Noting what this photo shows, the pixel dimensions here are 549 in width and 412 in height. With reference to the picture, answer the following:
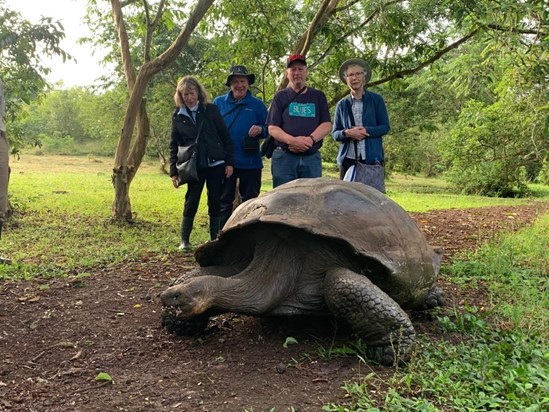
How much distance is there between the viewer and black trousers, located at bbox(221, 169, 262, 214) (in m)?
5.57

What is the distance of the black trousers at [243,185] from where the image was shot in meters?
5.57

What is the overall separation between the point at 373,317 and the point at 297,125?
7.64ft

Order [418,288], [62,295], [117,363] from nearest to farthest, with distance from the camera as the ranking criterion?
[117,363] < [418,288] < [62,295]

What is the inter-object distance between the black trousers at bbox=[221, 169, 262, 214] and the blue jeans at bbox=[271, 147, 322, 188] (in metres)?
0.66

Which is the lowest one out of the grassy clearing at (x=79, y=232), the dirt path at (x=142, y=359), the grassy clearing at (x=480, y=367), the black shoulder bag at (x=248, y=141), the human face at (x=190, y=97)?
the grassy clearing at (x=79, y=232)

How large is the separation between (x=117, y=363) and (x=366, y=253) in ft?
5.04

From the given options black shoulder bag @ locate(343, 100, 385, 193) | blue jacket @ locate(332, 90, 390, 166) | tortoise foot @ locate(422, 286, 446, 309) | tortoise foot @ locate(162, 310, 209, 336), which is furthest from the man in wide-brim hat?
tortoise foot @ locate(162, 310, 209, 336)

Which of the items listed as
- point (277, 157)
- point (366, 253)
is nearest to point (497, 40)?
point (277, 157)

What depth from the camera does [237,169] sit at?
5.57 m

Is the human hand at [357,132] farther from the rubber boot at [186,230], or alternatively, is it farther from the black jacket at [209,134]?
the rubber boot at [186,230]

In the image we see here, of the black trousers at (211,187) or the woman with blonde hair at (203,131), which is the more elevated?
the woman with blonde hair at (203,131)

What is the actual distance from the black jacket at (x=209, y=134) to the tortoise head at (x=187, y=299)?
260 cm

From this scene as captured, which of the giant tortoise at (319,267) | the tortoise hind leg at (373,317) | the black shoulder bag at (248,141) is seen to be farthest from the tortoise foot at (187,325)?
the black shoulder bag at (248,141)

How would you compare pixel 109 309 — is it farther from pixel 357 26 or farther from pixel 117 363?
pixel 357 26
